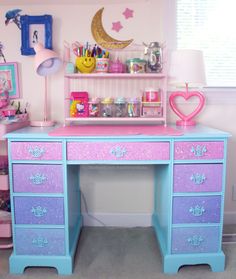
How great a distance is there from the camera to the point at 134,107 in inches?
76.5

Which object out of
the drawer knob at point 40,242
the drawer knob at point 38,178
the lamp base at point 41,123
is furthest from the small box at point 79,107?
the drawer knob at point 40,242

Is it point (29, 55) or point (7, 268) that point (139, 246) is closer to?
point (7, 268)

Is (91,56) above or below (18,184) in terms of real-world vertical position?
above

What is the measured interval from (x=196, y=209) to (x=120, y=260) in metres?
0.56

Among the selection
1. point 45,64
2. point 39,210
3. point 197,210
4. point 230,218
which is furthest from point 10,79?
point 230,218

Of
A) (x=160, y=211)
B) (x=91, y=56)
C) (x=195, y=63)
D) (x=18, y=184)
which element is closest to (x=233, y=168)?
(x=160, y=211)

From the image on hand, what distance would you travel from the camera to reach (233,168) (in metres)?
2.23

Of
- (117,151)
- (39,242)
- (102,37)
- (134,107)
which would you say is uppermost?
(102,37)

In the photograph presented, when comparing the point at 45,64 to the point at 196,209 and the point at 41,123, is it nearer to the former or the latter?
the point at 41,123

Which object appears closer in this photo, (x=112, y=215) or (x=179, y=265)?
(x=179, y=265)

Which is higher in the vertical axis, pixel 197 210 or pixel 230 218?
pixel 197 210

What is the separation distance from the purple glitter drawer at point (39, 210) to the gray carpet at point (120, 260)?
0.99 feet

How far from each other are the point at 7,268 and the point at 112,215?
2.69ft

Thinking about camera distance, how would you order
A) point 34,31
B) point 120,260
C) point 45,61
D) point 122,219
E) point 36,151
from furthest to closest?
point 122,219 < point 34,31 < point 45,61 < point 120,260 < point 36,151
